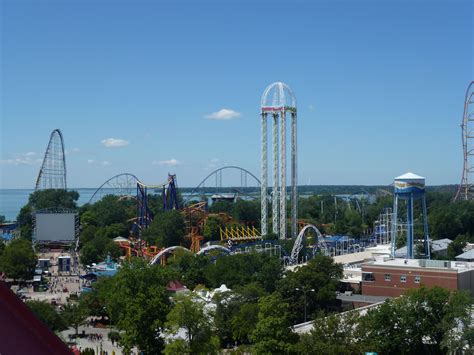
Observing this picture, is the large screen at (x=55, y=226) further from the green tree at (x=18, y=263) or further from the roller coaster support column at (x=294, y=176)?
the roller coaster support column at (x=294, y=176)

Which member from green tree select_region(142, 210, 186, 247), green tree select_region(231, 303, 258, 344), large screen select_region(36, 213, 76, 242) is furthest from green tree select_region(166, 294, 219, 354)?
large screen select_region(36, 213, 76, 242)

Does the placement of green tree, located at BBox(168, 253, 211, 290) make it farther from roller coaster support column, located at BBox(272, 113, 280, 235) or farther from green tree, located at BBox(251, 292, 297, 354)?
roller coaster support column, located at BBox(272, 113, 280, 235)

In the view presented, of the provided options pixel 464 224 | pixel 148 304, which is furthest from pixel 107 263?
pixel 464 224

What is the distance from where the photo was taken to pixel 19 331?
290 centimetres

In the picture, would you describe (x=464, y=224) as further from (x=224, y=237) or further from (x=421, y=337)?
(x=421, y=337)

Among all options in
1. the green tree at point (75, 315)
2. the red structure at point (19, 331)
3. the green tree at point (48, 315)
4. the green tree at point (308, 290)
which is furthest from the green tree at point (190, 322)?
the red structure at point (19, 331)

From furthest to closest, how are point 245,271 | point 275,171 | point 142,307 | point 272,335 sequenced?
point 275,171 → point 245,271 → point 142,307 → point 272,335

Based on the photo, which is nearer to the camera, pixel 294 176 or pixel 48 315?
pixel 48 315

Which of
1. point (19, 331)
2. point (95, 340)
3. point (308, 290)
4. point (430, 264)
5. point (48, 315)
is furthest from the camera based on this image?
point (430, 264)

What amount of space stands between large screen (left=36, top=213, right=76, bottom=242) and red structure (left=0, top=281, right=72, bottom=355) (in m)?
60.3

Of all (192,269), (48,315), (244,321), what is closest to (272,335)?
(244,321)

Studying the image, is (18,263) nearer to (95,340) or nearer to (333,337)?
(95,340)

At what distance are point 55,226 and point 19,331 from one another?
6119cm

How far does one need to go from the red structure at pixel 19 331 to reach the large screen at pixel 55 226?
60281 mm
